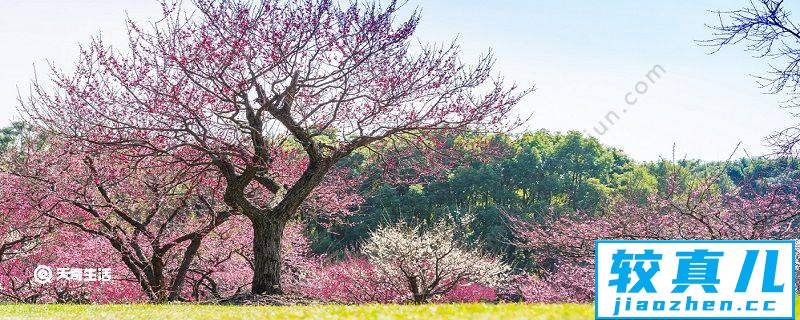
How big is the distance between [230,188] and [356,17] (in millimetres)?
3490

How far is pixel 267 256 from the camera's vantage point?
12.7 meters

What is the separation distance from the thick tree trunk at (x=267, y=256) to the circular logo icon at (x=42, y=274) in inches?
367

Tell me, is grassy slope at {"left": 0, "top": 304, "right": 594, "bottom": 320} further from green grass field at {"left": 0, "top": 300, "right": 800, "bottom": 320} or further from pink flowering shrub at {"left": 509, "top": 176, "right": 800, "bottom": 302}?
pink flowering shrub at {"left": 509, "top": 176, "right": 800, "bottom": 302}

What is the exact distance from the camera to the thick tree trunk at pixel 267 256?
12602 millimetres

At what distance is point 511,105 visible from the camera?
42.3ft

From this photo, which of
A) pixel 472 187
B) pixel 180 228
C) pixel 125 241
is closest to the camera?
pixel 125 241

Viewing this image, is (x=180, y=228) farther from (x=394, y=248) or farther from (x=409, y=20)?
(x=409, y=20)

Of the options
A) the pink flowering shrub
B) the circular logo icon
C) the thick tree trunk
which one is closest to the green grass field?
the thick tree trunk

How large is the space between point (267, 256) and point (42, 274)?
9878mm

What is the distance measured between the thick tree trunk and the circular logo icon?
367 inches

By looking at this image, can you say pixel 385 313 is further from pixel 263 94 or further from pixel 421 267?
pixel 421 267

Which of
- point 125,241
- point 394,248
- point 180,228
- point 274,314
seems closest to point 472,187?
point 394,248

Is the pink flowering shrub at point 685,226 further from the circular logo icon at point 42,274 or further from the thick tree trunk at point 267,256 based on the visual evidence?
the circular logo icon at point 42,274

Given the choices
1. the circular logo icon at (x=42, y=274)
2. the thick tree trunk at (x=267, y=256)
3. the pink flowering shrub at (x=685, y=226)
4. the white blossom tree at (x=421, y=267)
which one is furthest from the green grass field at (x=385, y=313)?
the circular logo icon at (x=42, y=274)
